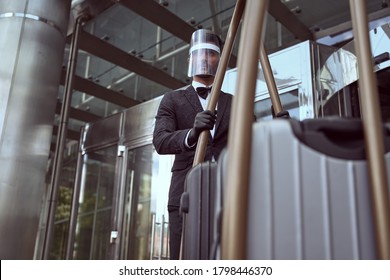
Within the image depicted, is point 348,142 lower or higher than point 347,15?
lower

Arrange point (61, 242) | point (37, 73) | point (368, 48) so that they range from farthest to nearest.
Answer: point (61, 242), point (37, 73), point (368, 48)

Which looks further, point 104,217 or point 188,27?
point 104,217

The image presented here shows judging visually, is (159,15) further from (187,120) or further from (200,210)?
(200,210)

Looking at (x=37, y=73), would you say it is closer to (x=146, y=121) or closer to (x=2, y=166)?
(x=2, y=166)

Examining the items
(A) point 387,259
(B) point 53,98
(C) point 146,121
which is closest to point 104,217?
(C) point 146,121

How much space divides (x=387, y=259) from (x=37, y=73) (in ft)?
9.54

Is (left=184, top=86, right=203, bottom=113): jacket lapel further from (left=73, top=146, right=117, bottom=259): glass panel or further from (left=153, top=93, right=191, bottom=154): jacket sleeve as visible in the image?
(left=73, top=146, right=117, bottom=259): glass panel

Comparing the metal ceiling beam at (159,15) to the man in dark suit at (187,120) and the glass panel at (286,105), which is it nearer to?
the glass panel at (286,105)

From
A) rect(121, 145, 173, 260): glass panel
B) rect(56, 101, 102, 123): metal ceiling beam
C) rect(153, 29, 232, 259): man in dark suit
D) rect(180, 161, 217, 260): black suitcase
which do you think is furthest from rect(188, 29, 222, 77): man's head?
rect(56, 101, 102, 123): metal ceiling beam

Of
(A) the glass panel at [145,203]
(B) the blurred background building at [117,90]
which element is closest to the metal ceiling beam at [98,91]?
(B) the blurred background building at [117,90]

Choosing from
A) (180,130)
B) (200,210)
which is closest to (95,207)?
(180,130)

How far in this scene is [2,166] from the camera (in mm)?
2699

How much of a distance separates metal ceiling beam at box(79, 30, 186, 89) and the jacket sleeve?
3092 millimetres

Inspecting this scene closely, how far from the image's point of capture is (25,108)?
289 centimetres
